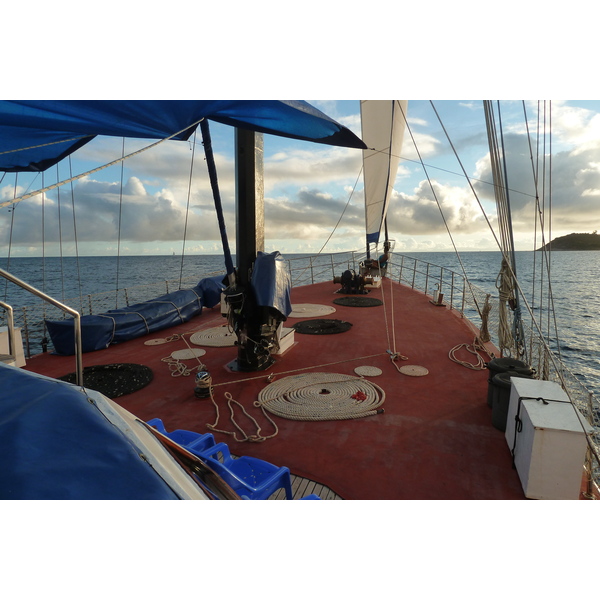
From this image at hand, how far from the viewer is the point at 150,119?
3.66m

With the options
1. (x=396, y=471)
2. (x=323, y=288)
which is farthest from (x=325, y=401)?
(x=323, y=288)

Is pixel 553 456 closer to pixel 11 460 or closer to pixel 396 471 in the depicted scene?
pixel 396 471

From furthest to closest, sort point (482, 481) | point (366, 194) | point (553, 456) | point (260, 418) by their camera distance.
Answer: point (366, 194)
point (260, 418)
point (482, 481)
point (553, 456)

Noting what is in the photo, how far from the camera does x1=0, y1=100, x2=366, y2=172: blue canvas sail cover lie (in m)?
3.26

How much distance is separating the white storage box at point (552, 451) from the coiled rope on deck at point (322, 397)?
5.20 feet

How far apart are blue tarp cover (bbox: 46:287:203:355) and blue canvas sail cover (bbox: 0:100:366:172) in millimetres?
3027

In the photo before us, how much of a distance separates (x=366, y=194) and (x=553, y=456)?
13913mm

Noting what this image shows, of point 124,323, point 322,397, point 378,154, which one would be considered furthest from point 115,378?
point 378,154

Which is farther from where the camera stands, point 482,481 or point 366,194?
point 366,194

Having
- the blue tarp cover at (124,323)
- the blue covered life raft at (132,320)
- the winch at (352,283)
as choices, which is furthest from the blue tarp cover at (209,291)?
the winch at (352,283)

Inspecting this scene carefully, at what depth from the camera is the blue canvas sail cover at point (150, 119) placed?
3260mm

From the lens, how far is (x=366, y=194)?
15.4 m

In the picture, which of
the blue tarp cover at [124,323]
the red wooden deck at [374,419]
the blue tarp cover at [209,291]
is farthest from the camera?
the blue tarp cover at [209,291]

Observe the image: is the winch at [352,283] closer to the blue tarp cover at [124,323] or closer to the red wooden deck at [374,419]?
the red wooden deck at [374,419]
